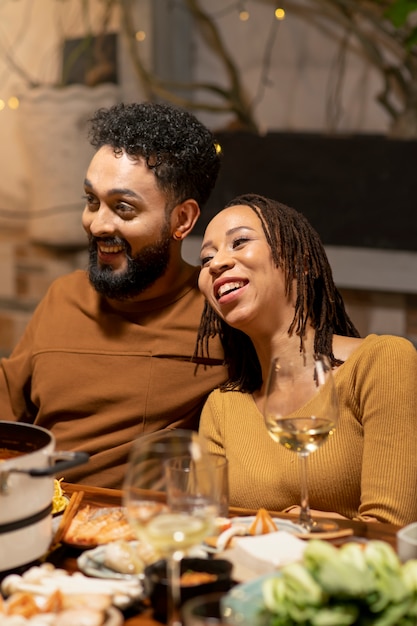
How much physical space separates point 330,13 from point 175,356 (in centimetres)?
268

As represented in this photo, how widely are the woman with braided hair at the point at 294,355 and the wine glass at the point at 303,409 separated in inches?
10.1

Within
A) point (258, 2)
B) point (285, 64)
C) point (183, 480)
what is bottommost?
point (183, 480)

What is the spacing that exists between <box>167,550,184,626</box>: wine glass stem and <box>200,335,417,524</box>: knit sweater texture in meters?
0.59

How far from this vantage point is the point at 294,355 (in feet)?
5.79

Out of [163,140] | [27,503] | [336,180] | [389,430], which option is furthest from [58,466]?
[336,180]

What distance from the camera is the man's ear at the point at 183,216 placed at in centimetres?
207

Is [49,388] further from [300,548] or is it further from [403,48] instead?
[403,48]

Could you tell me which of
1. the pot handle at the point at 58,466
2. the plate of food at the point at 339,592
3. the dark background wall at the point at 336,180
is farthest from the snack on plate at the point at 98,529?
the dark background wall at the point at 336,180

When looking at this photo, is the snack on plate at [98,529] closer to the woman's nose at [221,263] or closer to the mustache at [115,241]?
the woman's nose at [221,263]

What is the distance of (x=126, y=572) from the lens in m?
1.21

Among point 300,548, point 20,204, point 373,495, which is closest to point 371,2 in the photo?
point 20,204

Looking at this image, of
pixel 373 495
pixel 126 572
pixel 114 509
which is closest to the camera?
pixel 126 572

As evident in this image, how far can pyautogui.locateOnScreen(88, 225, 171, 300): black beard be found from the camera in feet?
6.68

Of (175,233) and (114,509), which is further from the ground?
(175,233)
